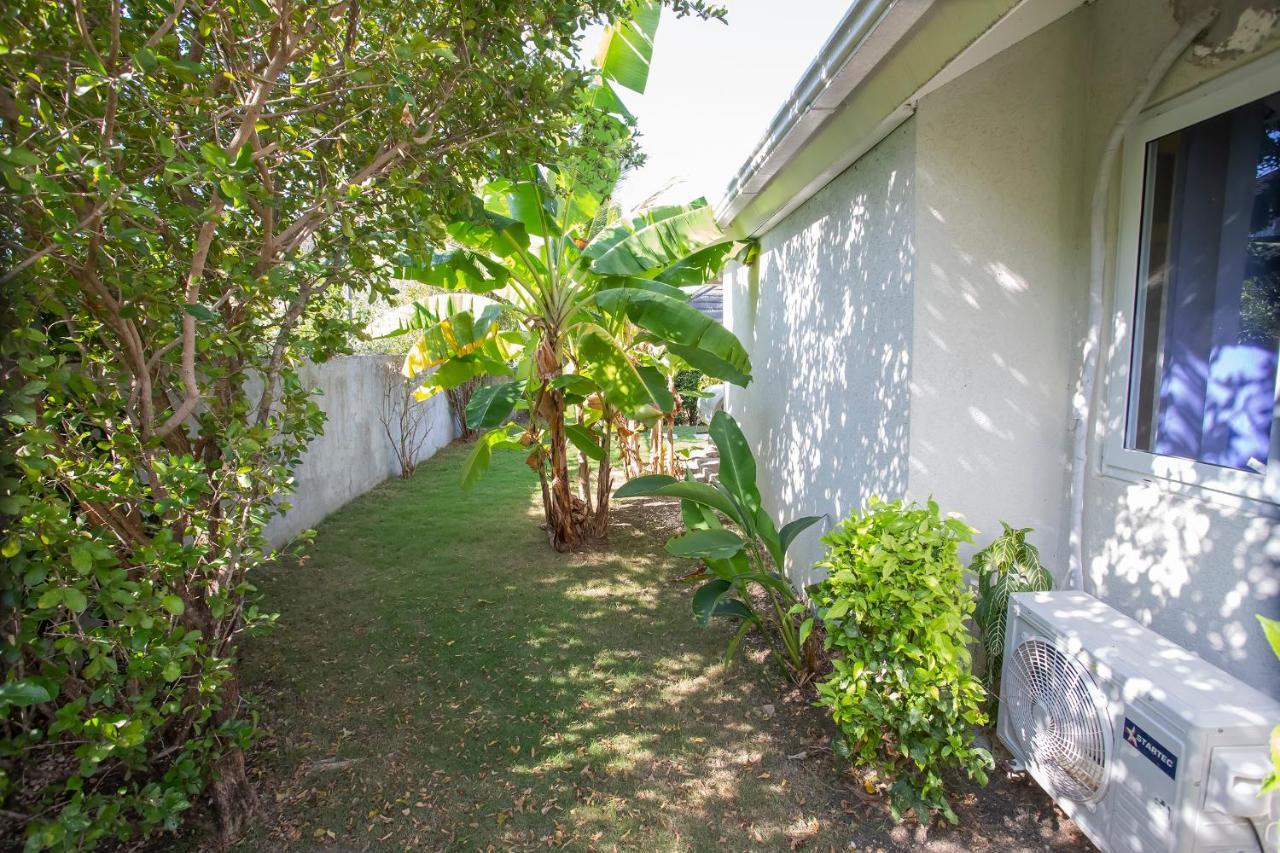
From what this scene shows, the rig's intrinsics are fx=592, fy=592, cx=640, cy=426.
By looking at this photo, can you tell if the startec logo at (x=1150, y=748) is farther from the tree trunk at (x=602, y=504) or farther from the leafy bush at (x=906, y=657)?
the tree trunk at (x=602, y=504)

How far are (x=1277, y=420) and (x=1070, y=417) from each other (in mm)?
1036

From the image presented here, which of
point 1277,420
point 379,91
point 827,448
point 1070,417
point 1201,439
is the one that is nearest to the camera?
point 1277,420

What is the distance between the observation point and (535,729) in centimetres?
349

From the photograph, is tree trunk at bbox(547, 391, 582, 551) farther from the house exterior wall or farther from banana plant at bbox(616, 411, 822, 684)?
the house exterior wall

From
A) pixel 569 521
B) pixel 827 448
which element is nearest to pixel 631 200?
pixel 569 521

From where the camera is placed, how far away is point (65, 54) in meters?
1.95

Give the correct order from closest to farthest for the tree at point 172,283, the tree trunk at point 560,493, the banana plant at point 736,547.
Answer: the tree at point 172,283 → the banana plant at point 736,547 → the tree trunk at point 560,493

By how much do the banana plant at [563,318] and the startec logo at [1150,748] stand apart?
130 inches

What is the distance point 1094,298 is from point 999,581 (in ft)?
4.96

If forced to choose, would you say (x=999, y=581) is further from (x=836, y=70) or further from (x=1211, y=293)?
(x=836, y=70)

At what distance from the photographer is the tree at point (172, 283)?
181 cm

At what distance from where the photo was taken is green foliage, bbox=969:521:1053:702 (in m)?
3.01

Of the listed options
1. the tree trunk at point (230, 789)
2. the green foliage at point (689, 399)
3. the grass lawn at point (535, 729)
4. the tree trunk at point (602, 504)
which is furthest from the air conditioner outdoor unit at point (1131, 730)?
the green foliage at point (689, 399)

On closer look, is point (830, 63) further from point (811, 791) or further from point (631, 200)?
point (631, 200)
